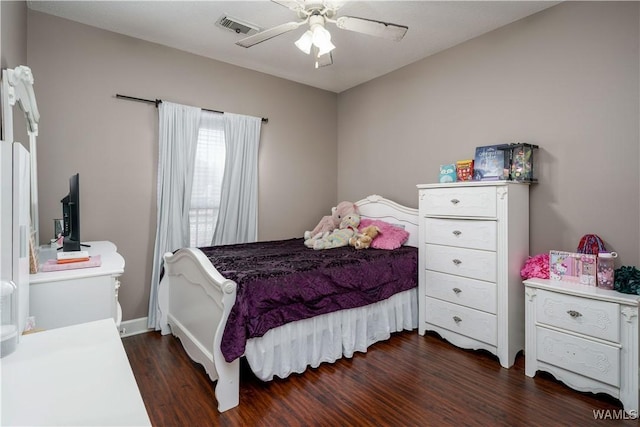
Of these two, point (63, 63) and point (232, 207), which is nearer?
point (63, 63)

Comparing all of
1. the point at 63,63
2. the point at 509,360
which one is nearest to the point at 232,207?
the point at 63,63

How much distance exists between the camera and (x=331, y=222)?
393cm

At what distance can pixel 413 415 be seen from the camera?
1951mm

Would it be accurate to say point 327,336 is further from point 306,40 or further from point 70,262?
point 306,40

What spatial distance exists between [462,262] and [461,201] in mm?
513

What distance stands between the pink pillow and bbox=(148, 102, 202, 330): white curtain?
1975 mm

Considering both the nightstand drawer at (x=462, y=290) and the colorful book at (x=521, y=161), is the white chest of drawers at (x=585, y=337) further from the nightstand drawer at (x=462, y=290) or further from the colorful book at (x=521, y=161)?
the colorful book at (x=521, y=161)

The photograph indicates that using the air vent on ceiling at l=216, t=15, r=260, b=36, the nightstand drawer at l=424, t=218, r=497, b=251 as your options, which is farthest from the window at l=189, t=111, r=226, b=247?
the nightstand drawer at l=424, t=218, r=497, b=251

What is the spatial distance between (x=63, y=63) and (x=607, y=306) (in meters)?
4.43

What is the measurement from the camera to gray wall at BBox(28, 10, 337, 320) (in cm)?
280

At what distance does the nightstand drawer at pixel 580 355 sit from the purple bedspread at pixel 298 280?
113 cm

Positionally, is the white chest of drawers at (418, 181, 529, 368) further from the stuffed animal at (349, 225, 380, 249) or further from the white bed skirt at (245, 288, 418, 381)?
the stuffed animal at (349, 225, 380, 249)

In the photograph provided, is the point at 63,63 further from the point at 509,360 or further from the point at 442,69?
the point at 509,360

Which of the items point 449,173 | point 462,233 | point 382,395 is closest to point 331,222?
point 449,173
